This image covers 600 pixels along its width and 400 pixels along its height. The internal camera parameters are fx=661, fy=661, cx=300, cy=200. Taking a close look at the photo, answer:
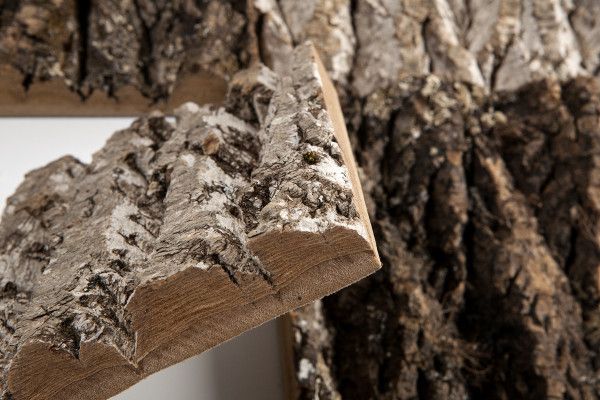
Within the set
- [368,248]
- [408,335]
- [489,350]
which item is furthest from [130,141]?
[489,350]

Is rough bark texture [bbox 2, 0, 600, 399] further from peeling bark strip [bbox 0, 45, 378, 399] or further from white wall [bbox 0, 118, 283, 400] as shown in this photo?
peeling bark strip [bbox 0, 45, 378, 399]

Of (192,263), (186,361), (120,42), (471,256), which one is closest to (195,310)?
(192,263)

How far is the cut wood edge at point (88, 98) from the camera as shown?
61.7 inches

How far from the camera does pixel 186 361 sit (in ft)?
4.76

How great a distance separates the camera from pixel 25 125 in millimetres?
1605

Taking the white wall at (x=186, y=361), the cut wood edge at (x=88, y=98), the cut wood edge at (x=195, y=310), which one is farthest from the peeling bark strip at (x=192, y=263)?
the cut wood edge at (x=88, y=98)

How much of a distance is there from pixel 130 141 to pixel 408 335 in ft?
2.40

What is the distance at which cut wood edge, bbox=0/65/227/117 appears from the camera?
157cm

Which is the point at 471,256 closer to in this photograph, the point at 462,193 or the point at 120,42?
the point at 462,193

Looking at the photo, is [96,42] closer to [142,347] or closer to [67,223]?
[67,223]

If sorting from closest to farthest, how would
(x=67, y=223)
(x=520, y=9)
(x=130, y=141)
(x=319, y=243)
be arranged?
(x=319, y=243) → (x=67, y=223) → (x=130, y=141) → (x=520, y=9)

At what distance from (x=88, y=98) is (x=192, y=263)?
3.29ft

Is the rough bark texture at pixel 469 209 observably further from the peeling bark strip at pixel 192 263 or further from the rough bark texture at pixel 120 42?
the peeling bark strip at pixel 192 263

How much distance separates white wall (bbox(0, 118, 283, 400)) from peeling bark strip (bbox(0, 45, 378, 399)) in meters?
0.53
